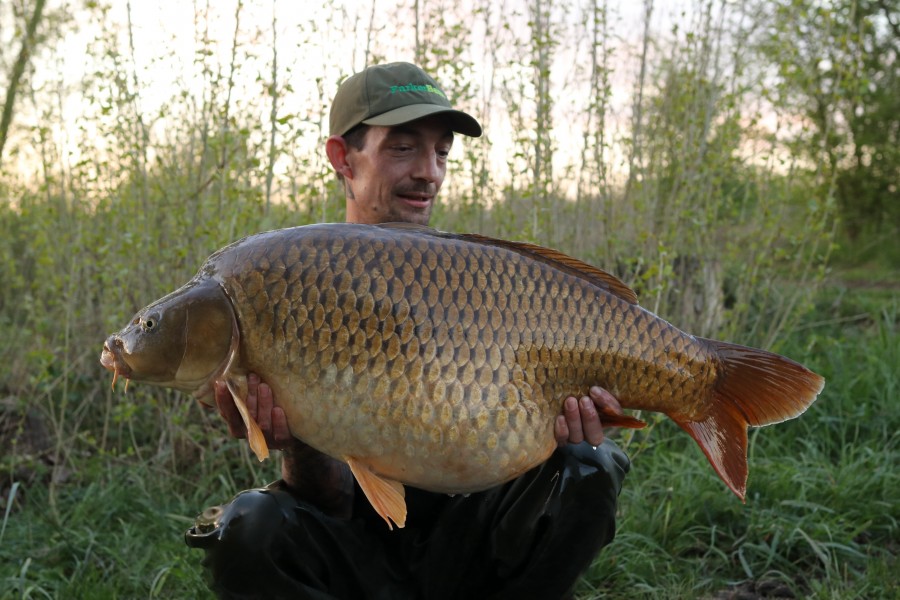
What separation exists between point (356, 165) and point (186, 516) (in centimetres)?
128

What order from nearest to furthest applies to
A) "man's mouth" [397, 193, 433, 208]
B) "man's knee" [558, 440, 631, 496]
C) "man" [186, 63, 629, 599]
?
"man" [186, 63, 629, 599] → "man's knee" [558, 440, 631, 496] → "man's mouth" [397, 193, 433, 208]

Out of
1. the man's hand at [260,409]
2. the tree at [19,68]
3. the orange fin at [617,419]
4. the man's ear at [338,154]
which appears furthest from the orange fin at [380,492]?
the tree at [19,68]

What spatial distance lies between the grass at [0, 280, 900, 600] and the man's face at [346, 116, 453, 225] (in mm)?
974

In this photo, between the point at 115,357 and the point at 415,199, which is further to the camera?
the point at 415,199

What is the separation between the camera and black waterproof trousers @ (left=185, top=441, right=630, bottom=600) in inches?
62.7

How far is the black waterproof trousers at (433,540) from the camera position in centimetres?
159

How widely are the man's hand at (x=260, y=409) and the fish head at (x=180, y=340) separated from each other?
0.16ft

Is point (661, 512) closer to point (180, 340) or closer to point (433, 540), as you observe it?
point (433, 540)

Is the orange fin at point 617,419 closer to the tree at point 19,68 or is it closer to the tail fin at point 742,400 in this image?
the tail fin at point 742,400

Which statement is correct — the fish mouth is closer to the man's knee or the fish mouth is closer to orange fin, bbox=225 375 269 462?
orange fin, bbox=225 375 269 462

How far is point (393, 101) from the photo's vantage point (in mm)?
1979

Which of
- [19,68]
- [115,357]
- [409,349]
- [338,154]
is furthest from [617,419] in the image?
[19,68]

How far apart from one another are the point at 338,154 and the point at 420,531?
915 mm

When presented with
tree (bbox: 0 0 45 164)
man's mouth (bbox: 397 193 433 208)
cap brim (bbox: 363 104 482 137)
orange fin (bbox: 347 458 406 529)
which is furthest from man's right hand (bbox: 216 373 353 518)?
tree (bbox: 0 0 45 164)
